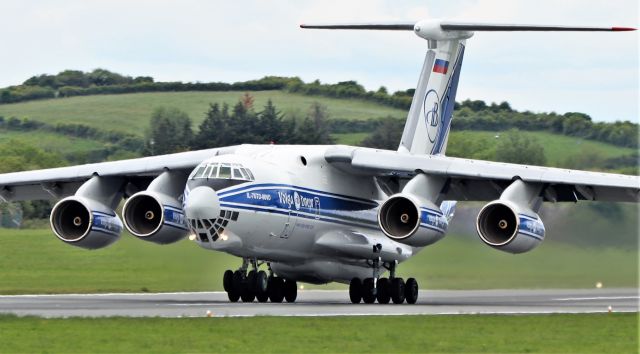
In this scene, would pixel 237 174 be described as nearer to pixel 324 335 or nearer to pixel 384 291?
pixel 384 291

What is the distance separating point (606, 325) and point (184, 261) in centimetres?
1030

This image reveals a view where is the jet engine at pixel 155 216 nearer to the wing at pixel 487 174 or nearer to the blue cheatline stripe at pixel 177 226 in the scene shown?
the blue cheatline stripe at pixel 177 226

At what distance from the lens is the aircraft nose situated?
957 inches

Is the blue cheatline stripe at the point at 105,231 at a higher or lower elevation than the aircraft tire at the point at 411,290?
higher

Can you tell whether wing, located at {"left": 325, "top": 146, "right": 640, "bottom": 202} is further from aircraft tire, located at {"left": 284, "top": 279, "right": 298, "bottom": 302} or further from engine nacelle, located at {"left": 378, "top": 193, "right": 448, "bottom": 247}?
aircraft tire, located at {"left": 284, "top": 279, "right": 298, "bottom": 302}

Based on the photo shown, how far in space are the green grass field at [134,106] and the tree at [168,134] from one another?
6263 millimetres

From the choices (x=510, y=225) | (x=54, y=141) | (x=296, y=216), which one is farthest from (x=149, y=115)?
(x=510, y=225)

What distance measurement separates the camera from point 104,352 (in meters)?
16.6

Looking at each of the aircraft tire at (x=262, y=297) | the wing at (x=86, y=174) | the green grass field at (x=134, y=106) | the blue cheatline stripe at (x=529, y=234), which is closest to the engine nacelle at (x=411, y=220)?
the blue cheatline stripe at (x=529, y=234)

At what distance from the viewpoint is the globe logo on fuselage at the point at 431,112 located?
97.1 feet

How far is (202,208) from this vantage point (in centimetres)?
2427

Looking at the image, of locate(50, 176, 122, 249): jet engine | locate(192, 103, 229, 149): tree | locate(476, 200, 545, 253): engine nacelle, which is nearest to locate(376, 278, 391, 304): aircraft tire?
locate(476, 200, 545, 253): engine nacelle

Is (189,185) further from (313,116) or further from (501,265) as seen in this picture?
(313,116)

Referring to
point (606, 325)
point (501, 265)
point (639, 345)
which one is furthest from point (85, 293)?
point (639, 345)
